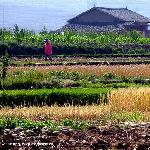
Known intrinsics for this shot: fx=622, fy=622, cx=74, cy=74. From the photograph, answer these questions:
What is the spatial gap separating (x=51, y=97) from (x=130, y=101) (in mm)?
3145

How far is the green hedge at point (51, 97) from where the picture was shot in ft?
66.3

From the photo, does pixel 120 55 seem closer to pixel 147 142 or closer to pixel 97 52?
pixel 97 52

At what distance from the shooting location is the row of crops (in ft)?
138

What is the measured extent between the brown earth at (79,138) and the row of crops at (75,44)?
2771 centimetres

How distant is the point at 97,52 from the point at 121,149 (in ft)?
108

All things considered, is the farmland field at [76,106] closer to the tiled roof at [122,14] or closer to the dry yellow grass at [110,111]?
the dry yellow grass at [110,111]

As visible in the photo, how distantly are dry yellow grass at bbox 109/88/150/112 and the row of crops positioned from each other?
22.8 metres

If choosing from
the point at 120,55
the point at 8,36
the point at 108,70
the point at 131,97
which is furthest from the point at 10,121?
the point at 8,36

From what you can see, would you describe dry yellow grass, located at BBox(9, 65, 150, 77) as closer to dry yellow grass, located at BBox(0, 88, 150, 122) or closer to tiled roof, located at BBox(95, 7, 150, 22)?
dry yellow grass, located at BBox(0, 88, 150, 122)

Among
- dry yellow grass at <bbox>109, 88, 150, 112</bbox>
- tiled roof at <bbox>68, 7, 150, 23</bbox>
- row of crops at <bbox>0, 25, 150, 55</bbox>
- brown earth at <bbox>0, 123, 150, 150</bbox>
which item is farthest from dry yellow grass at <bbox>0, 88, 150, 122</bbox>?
tiled roof at <bbox>68, 7, 150, 23</bbox>

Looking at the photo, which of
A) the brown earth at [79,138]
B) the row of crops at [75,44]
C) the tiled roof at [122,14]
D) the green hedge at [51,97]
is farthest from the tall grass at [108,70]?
the tiled roof at [122,14]

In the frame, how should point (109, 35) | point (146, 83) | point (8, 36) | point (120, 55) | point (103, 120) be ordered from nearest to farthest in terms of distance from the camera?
point (103, 120) → point (146, 83) → point (120, 55) → point (8, 36) → point (109, 35)

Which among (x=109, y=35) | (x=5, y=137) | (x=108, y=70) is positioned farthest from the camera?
(x=109, y=35)

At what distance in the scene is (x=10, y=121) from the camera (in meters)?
14.5
